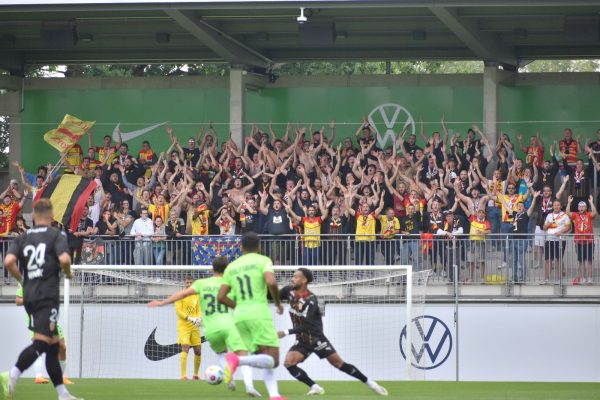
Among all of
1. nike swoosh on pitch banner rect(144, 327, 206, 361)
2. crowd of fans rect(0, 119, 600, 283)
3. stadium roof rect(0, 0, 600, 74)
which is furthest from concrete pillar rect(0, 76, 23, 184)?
nike swoosh on pitch banner rect(144, 327, 206, 361)

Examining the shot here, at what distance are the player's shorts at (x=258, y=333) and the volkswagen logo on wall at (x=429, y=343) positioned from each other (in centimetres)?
1040

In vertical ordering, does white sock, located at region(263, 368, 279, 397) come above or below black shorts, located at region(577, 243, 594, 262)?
below

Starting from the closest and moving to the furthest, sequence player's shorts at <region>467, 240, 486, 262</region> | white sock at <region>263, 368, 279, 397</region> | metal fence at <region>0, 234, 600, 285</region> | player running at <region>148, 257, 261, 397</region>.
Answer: white sock at <region>263, 368, 279, 397</region>
player running at <region>148, 257, 261, 397</region>
metal fence at <region>0, 234, 600, 285</region>
player's shorts at <region>467, 240, 486, 262</region>

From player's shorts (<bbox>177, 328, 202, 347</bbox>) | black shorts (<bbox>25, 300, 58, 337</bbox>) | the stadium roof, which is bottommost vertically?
player's shorts (<bbox>177, 328, 202, 347</bbox>)

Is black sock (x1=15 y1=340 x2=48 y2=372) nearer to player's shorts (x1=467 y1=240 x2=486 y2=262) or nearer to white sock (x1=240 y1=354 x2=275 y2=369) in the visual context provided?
white sock (x1=240 y1=354 x2=275 y2=369)

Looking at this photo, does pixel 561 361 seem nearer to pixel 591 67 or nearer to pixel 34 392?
pixel 34 392

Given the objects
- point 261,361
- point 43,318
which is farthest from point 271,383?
point 43,318

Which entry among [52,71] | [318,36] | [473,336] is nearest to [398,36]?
[318,36]

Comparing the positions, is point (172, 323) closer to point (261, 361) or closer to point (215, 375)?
point (215, 375)

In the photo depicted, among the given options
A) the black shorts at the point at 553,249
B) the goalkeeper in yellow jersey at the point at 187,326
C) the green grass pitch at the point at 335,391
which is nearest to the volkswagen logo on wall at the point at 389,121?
the black shorts at the point at 553,249

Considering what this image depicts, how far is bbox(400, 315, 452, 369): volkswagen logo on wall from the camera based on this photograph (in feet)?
73.7

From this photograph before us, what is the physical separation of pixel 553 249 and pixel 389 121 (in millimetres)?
8548

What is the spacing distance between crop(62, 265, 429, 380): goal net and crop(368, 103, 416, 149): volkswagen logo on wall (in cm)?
750

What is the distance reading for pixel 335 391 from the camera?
15.2 metres
